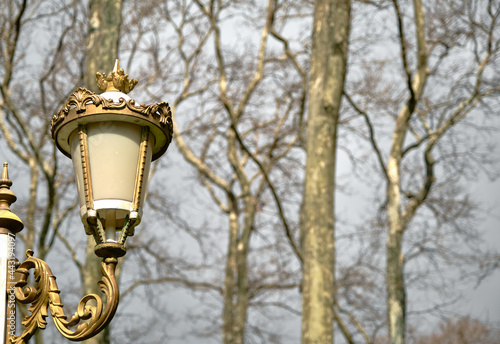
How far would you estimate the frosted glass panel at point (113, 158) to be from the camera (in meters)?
3.26

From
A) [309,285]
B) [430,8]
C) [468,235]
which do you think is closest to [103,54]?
[309,285]

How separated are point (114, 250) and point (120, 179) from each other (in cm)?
28

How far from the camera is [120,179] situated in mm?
3262

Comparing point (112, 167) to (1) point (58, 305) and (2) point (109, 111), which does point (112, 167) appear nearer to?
(2) point (109, 111)

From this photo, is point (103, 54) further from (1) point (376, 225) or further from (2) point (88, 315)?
(1) point (376, 225)

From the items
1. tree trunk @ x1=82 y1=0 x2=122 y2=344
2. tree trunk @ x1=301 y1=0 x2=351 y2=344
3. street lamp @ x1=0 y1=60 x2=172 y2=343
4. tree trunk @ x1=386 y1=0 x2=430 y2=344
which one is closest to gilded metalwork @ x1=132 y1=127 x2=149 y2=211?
street lamp @ x1=0 y1=60 x2=172 y2=343

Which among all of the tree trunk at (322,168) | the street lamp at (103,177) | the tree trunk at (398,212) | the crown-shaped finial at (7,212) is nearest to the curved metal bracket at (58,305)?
the street lamp at (103,177)

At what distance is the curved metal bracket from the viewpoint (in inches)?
122

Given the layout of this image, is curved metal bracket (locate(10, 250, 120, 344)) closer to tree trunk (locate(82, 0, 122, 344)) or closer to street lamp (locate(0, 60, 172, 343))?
street lamp (locate(0, 60, 172, 343))

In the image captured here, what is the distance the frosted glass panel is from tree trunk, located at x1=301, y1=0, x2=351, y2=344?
16.1 feet

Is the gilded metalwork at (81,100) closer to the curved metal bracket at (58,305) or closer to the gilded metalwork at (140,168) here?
the gilded metalwork at (140,168)

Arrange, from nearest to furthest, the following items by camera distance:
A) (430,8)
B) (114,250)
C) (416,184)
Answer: (114,250) → (430,8) → (416,184)

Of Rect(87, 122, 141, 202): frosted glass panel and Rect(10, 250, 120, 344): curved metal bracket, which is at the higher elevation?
Rect(87, 122, 141, 202): frosted glass panel

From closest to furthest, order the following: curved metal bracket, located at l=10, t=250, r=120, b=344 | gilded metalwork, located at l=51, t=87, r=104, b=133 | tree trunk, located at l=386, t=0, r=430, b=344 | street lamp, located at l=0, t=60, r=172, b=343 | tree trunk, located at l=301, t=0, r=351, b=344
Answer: curved metal bracket, located at l=10, t=250, r=120, b=344
street lamp, located at l=0, t=60, r=172, b=343
gilded metalwork, located at l=51, t=87, r=104, b=133
tree trunk, located at l=301, t=0, r=351, b=344
tree trunk, located at l=386, t=0, r=430, b=344
